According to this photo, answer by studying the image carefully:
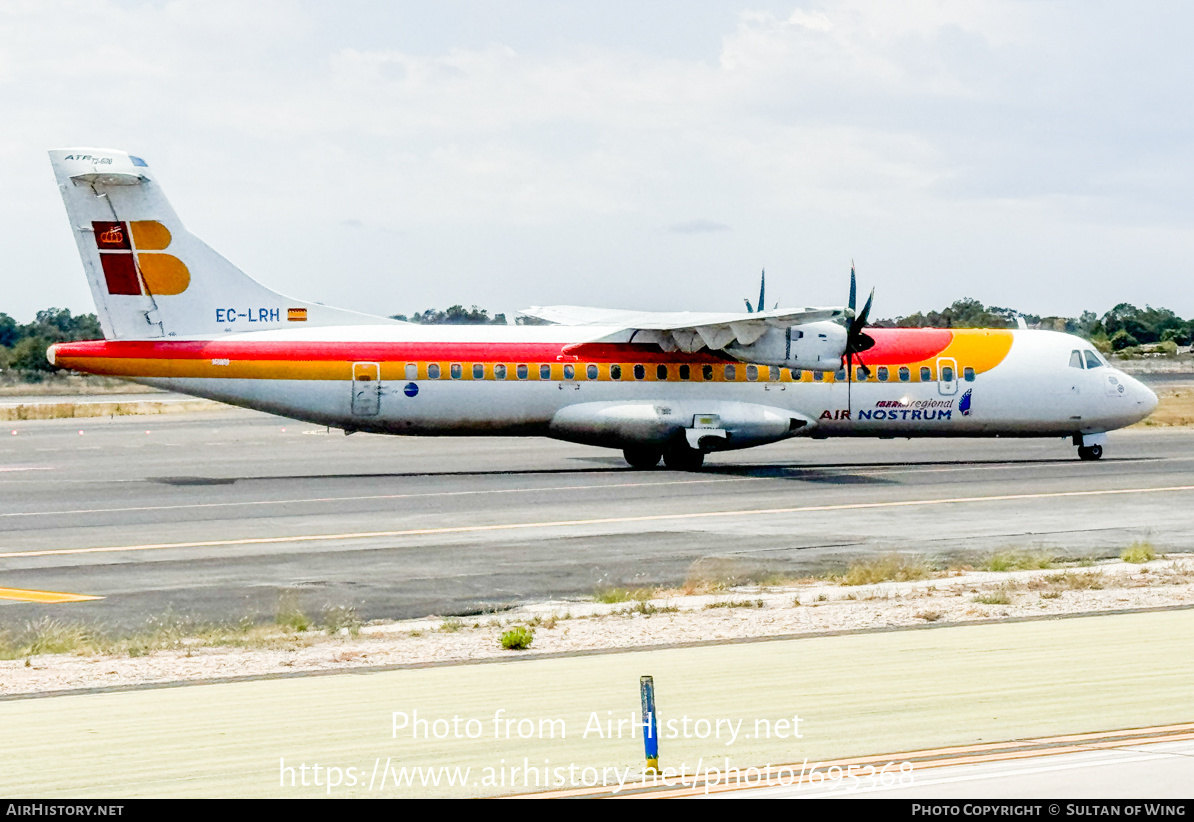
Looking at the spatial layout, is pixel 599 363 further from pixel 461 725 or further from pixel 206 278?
pixel 461 725

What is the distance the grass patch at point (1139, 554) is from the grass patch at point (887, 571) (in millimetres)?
2839

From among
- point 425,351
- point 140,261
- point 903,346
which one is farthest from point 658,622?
point 903,346

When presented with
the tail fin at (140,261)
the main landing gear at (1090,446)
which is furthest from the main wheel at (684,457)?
the main landing gear at (1090,446)

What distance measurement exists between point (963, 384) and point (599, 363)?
970 cm

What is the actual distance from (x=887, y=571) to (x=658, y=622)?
490 centimetres

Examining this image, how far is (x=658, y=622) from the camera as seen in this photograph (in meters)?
15.2

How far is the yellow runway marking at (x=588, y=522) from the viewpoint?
22.0 metres

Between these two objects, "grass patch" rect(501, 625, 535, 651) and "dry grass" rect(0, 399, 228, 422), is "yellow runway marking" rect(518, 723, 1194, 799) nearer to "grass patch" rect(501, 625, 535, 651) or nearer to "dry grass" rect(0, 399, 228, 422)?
"grass patch" rect(501, 625, 535, 651)

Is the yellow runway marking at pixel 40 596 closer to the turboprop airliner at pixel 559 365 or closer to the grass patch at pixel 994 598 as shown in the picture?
the grass patch at pixel 994 598

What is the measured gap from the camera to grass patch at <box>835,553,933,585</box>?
60.4 feet

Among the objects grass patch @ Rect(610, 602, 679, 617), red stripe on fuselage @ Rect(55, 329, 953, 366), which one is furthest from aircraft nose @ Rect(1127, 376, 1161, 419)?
grass patch @ Rect(610, 602, 679, 617)

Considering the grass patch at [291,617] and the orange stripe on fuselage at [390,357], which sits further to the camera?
the orange stripe on fuselage at [390,357]

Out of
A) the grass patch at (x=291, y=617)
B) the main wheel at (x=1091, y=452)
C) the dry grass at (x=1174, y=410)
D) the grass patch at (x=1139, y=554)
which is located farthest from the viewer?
the dry grass at (x=1174, y=410)

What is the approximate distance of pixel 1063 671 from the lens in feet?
37.1
